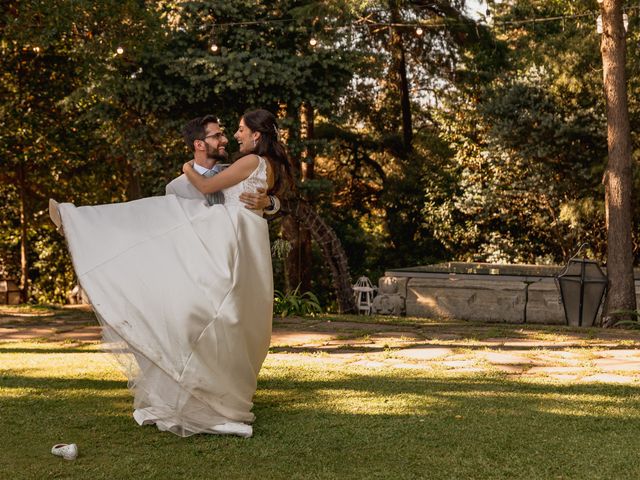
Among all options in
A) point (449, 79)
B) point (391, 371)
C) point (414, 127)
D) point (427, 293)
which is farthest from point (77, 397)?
point (414, 127)

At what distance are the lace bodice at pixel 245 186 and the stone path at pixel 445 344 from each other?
2018 millimetres

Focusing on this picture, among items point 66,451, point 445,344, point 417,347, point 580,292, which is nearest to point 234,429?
point 66,451

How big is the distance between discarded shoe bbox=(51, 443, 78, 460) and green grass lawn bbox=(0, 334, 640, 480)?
33 mm

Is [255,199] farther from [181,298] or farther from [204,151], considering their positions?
[181,298]

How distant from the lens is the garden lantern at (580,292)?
10148 mm

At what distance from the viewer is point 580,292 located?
10.1m

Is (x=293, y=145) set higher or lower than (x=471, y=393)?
higher

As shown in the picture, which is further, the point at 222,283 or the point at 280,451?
the point at 222,283

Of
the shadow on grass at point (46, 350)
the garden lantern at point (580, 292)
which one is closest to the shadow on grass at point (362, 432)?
the shadow on grass at point (46, 350)

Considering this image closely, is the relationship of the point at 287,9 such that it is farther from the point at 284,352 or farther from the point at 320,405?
the point at 320,405

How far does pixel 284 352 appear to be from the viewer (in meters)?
6.91

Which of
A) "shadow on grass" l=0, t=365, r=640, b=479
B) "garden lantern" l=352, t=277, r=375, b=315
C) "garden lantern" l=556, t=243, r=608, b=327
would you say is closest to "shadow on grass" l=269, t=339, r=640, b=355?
"shadow on grass" l=0, t=365, r=640, b=479

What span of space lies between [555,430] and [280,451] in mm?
1369

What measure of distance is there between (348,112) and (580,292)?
854 centimetres
